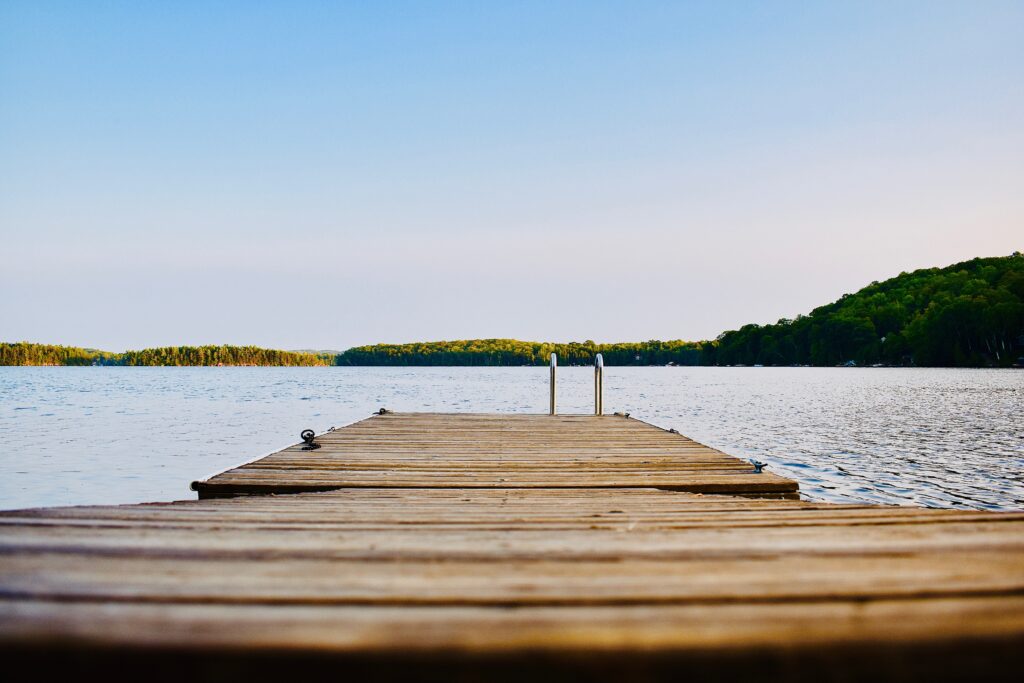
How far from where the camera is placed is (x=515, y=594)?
1.34 m

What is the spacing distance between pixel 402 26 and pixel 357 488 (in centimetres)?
1916

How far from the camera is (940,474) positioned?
10.1 m

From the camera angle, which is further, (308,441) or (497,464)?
(308,441)

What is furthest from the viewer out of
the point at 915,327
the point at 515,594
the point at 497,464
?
the point at 915,327

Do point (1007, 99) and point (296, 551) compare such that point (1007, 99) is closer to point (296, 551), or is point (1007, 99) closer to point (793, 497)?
point (793, 497)

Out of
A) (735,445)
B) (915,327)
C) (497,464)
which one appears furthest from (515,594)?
(915,327)

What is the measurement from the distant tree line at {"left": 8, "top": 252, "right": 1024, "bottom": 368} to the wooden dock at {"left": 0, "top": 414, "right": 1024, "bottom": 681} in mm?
56874

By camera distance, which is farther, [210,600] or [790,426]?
[790,426]

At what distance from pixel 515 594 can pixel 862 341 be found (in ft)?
359

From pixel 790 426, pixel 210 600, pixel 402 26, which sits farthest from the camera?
pixel 402 26

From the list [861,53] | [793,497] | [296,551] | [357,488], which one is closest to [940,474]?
[793,497]

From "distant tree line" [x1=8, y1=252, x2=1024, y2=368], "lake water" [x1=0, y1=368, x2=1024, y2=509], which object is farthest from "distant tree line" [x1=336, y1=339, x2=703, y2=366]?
"lake water" [x1=0, y1=368, x2=1024, y2=509]

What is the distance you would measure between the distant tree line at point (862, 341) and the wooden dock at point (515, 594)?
56.9 metres

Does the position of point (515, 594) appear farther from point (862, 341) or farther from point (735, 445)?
point (862, 341)
